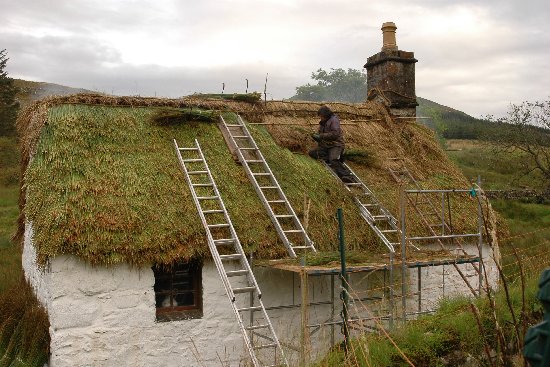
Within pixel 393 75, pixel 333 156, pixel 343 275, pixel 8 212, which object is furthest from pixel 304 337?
pixel 8 212

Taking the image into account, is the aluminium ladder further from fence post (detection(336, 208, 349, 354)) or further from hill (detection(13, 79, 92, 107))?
hill (detection(13, 79, 92, 107))

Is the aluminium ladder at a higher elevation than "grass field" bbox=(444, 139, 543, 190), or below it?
below

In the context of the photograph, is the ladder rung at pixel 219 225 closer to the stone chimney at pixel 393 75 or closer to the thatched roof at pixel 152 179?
the thatched roof at pixel 152 179

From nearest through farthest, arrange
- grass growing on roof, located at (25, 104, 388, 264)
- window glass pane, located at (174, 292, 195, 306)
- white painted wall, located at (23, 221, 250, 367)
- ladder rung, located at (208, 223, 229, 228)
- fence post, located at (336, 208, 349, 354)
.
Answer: fence post, located at (336, 208, 349, 354) → white painted wall, located at (23, 221, 250, 367) → grass growing on roof, located at (25, 104, 388, 264) → ladder rung, located at (208, 223, 229, 228) → window glass pane, located at (174, 292, 195, 306)

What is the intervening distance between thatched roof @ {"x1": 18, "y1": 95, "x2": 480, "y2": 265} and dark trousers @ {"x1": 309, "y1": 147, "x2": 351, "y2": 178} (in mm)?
268

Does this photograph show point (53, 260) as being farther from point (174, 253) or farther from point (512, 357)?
A: point (512, 357)

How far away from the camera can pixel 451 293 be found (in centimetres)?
1057

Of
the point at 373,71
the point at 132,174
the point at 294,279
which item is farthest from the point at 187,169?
the point at 373,71

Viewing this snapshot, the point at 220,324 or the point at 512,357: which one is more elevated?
the point at 512,357

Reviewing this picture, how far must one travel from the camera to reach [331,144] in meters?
11.4

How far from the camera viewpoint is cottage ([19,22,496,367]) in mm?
8031

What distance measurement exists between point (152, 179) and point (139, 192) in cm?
43

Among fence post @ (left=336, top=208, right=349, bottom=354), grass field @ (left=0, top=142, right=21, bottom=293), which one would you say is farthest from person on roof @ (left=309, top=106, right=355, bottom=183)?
grass field @ (left=0, top=142, right=21, bottom=293)

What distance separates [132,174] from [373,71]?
7.29m
